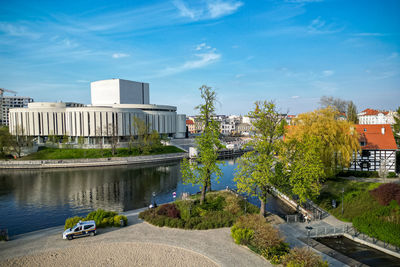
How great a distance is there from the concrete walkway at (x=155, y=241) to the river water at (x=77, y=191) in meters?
5.76

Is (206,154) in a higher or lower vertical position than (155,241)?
higher

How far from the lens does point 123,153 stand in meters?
68.9

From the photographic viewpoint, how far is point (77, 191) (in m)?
37.5

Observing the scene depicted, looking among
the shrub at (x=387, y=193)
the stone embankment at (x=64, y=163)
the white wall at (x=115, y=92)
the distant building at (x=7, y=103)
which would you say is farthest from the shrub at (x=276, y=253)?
the distant building at (x=7, y=103)

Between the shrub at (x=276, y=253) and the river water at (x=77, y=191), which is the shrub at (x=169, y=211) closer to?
the river water at (x=77, y=191)

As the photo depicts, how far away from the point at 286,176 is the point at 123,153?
54187 millimetres

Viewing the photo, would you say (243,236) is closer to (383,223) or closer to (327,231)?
(327,231)

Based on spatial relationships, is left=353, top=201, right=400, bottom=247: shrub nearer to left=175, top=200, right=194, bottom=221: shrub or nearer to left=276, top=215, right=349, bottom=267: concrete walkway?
left=276, top=215, right=349, bottom=267: concrete walkway

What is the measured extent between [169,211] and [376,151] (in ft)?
101

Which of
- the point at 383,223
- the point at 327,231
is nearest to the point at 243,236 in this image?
the point at 327,231

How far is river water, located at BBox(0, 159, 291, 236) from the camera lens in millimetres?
27297

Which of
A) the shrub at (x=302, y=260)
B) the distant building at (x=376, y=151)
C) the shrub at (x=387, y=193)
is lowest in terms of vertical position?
the shrub at (x=302, y=260)

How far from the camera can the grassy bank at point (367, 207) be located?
18.7 metres

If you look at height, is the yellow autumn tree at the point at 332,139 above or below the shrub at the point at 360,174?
above
